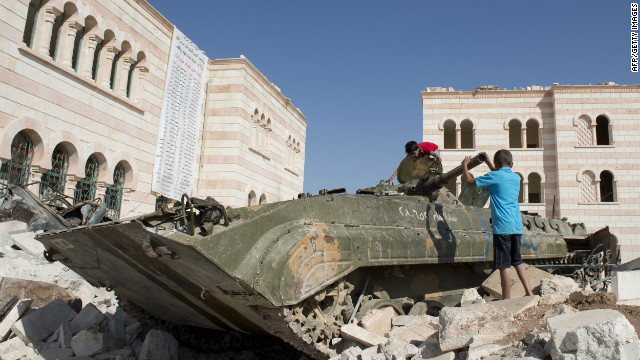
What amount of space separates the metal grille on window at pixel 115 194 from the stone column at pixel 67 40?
331 cm

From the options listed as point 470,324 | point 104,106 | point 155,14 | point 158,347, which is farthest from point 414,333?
point 155,14

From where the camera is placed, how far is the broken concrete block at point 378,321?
539 centimetres

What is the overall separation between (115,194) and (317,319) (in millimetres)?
10915

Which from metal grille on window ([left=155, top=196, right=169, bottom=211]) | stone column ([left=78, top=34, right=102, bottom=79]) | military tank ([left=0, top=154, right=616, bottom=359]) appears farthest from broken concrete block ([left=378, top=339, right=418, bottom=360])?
metal grille on window ([left=155, top=196, right=169, bottom=211])

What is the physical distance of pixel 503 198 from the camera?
5844mm

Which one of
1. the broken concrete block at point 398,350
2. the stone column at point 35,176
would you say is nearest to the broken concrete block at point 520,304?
the broken concrete block at point 398,350

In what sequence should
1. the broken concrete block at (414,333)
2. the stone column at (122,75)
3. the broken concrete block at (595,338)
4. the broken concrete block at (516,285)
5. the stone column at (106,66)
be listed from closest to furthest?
the broken concrete block at (595,338)
the broken concrete block at (414,333)
the broken concrete block at (516,285)
the stone column at (106,66)
the stone column at (122,75)

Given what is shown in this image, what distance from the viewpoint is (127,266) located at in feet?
17.3

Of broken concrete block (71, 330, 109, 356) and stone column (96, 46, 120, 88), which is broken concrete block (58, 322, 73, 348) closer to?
broken concrete block (71, 330, 109, 356)

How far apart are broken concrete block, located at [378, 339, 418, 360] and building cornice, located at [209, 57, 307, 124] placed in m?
15.7

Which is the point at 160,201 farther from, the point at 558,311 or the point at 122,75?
the point at 558,311

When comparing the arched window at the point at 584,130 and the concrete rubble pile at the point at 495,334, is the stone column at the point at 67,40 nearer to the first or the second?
the concrete rubble pile at the point at 495,334

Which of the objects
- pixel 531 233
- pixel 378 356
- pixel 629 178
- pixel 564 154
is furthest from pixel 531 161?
pixel 378 356

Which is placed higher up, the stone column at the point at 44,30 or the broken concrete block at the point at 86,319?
the stone column at the point at 44,30
